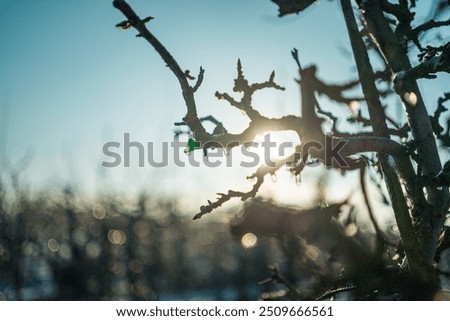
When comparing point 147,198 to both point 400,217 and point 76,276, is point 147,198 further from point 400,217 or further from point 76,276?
point 400,217

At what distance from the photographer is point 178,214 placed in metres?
37.8

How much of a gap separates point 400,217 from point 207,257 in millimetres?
50981

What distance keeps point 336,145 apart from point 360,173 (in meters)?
0.98

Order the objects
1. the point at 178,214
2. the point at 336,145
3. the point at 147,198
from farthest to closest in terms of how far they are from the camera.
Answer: the point at 178,214, the point at 147,198, the point at 336,145

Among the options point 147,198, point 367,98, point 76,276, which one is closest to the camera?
point 367,98

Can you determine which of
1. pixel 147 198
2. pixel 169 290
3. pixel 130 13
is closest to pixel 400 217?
pixel 130 13

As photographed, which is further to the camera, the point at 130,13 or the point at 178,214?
the point at 178,214

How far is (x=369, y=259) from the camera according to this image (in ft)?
6.06
